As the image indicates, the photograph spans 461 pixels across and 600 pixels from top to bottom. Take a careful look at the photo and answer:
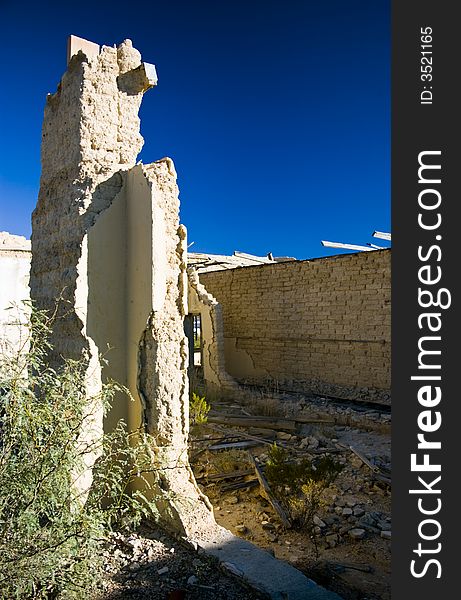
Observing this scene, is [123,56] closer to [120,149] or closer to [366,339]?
[120,149]

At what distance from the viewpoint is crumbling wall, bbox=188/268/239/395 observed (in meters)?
11.1

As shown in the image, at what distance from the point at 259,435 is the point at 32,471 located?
18.8 feet

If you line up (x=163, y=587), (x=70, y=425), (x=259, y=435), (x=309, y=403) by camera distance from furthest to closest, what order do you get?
(x=309, y=403), (x=259, y=435), (x=163, y=587), (x=70, y=425)

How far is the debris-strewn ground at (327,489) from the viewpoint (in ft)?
13.5

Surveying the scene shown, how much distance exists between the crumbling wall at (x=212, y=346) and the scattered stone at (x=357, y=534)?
622cm

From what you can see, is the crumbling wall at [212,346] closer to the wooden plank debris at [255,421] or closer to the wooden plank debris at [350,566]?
the wooden plank debris at [255,421]

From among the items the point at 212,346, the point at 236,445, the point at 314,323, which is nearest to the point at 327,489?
the point at 236,445

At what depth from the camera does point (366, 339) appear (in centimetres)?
1023

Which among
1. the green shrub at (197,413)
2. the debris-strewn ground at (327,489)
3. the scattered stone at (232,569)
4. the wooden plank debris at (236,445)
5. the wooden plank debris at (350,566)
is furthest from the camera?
the green shrub at (197,413)

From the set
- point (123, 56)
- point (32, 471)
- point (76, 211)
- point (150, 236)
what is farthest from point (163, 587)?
point (123, 56)

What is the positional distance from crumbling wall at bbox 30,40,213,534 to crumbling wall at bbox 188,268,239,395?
671 cm

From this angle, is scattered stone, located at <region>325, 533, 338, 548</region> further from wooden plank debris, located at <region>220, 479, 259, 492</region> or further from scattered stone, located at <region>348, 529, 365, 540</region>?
wooden plank debris, located at <region>220, 479, 259, 492</region>

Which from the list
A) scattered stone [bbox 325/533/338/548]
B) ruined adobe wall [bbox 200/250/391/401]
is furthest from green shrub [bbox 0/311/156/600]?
ruined adobe wall [bbox 200/250/391/401]

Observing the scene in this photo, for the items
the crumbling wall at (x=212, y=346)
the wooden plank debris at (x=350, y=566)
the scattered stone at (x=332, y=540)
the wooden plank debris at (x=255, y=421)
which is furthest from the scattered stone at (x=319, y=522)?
the crumbling wall at (x=212, y=346)
